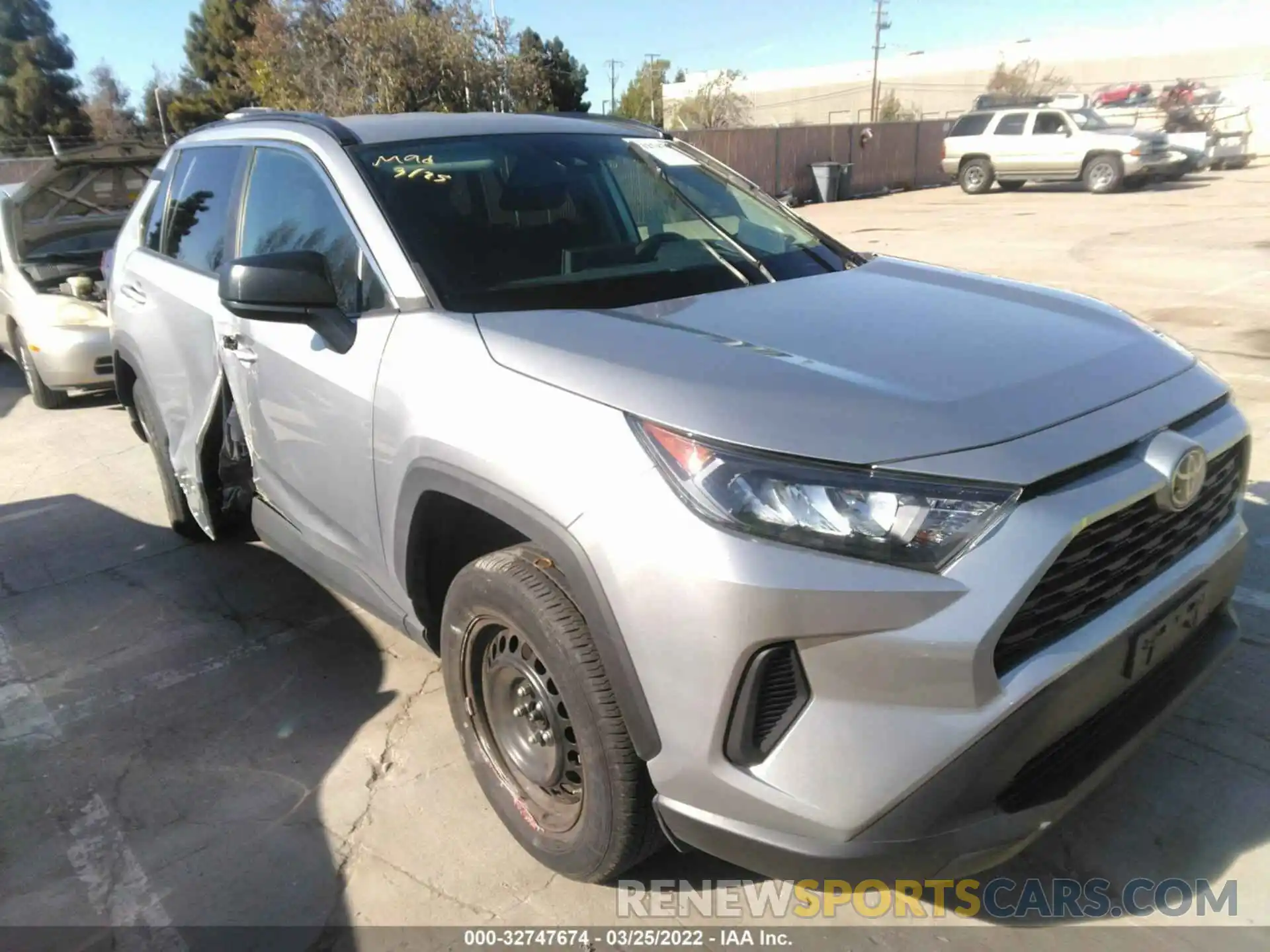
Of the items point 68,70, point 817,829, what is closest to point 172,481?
point 817,829

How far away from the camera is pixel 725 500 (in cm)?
185

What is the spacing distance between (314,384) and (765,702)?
178 cm

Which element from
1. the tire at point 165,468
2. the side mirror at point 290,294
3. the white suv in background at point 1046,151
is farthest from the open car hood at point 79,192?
the white suv in background at point 1046,151

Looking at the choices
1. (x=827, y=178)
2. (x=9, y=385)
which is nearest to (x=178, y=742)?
(x=9, y=385)

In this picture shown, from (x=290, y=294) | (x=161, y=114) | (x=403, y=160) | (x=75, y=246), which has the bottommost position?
(x=75, y=246)

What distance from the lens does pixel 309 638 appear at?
397 cm

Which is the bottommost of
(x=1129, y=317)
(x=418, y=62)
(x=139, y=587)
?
(x=139, y=587)

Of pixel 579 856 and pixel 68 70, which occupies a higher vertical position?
pixel 68 70

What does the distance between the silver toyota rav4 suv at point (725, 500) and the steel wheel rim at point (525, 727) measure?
1cm

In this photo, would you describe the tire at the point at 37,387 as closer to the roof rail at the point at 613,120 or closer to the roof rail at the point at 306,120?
the roof rail at the point at 306,120

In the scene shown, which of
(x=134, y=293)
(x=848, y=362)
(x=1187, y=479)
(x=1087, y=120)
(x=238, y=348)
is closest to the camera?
(x=1187, y=479)

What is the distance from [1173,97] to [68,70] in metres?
55.5

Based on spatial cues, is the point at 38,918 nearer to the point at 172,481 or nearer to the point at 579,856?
the point at 579,856

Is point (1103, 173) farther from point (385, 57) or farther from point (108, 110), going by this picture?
point (108, 110)
